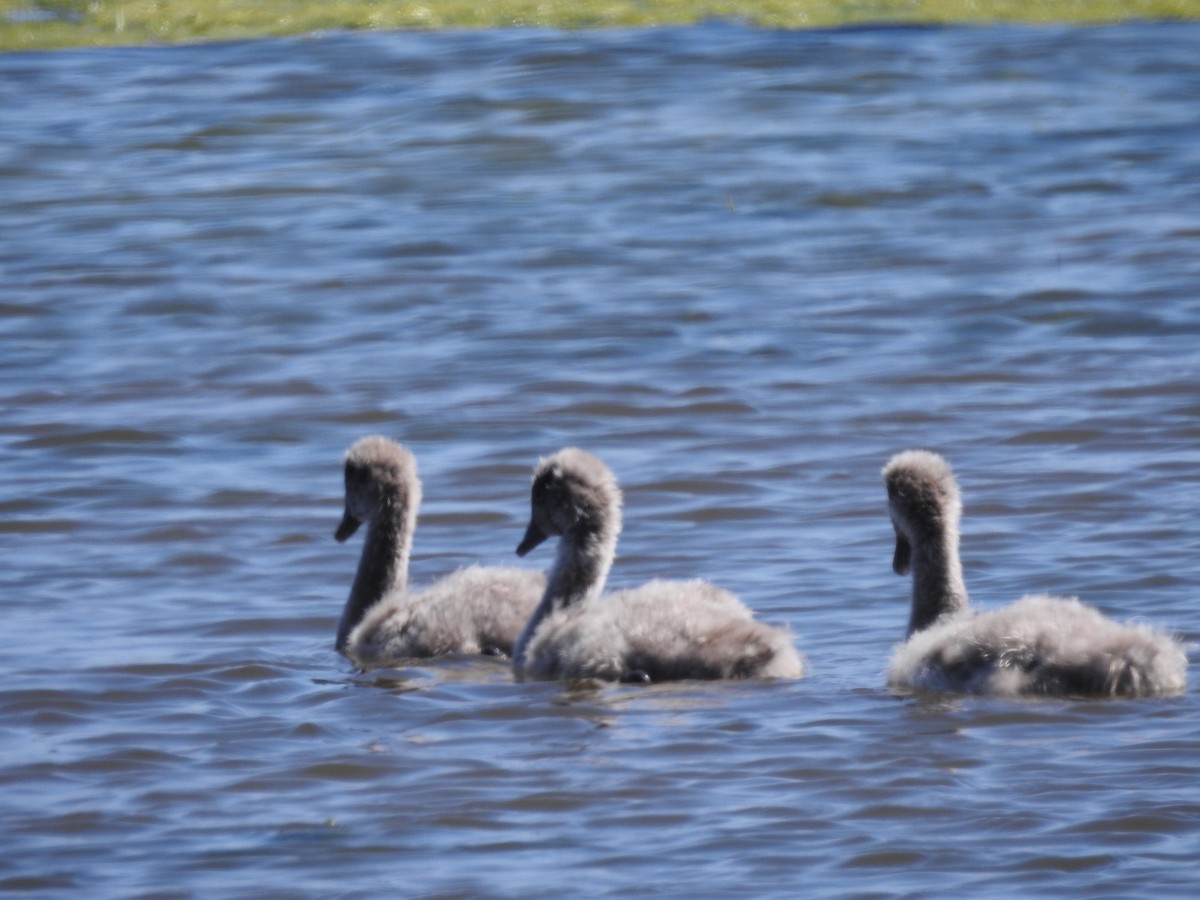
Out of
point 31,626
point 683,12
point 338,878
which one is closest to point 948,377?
point 31,626

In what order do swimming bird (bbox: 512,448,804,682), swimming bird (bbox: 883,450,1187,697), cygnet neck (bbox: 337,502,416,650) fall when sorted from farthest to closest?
cygnet neck (bbox: 337,502,416,650) → swimming bird (bbox: 512,448,804,682) → swimming bird (bbox: 883,450,1187,697)

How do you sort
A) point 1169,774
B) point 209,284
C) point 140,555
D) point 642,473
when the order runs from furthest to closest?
point 209,284 < point 642,473 < point 140,555 < point 1169,774

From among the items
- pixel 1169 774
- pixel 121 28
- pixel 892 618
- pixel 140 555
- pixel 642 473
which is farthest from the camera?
pixel 121 28

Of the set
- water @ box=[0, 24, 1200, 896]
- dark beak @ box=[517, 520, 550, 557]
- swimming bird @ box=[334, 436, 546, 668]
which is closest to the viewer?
water @ box=[0, 24, 1200, 896]

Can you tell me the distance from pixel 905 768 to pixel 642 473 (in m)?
4.02

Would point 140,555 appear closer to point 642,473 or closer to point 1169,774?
point 642,473

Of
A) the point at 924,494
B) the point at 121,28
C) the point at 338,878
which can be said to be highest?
the point at 121,28

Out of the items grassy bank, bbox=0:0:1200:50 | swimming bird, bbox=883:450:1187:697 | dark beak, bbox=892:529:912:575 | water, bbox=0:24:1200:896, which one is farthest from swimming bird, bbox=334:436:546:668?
grassy bank, bbox=0:0:1200:50

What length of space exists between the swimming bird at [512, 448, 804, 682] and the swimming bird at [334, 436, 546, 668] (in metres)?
0.22

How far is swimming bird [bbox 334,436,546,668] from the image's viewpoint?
26.2 ft

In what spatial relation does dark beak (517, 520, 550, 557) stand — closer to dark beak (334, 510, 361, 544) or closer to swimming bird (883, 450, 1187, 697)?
dark beak (334, 510, 361, 544)

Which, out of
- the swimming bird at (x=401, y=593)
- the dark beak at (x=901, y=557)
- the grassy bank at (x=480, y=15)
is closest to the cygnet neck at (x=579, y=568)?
the swimming bird at (x=401, y=593)

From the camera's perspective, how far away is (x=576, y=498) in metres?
7.94

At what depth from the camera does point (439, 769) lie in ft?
21.6
